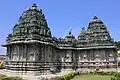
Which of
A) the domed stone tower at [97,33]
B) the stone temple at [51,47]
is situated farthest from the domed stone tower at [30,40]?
the domed stone tower at [97,33]

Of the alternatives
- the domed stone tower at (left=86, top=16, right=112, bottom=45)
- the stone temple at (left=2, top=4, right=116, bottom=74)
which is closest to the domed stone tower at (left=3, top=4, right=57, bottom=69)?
the stone temple at (left=2, top=4, right=116, bottom=74)

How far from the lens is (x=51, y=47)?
34594 mm

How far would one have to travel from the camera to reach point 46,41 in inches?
1283

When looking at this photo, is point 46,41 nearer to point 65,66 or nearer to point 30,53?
point 30,53

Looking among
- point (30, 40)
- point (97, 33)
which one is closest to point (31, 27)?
point (30, 40)

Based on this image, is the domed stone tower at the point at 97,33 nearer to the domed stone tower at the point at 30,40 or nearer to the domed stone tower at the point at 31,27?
the domed stone tower at the point at 30,40

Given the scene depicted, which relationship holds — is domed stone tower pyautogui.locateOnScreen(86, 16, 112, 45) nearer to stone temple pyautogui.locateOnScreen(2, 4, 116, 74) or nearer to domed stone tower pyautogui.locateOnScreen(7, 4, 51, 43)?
stone temple pyautogui.locateOnScreen(2, 4, 116, 74)

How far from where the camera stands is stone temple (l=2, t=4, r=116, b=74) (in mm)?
31094

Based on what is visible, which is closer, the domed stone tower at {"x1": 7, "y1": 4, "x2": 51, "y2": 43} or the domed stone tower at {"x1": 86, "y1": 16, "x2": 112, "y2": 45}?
the domed stone tower at {"x1": 7, "y1": 4, "x2": 51, "y2": 43}

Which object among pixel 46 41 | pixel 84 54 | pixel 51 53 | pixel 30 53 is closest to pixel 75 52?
pixel 84 54

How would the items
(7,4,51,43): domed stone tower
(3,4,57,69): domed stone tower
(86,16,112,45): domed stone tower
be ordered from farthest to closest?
1. (86,16,112,45): domed stone tower
2. (7,4,51,43): domed stone tower
3. (3,4,57,69): domed stone tower

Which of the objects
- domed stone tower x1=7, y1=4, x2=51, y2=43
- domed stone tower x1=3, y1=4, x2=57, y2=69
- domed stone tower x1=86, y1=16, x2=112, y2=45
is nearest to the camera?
domed stone tower x1=3, y1=4, x2=57, y2=69

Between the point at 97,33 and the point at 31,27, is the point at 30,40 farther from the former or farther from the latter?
the point at 97,33

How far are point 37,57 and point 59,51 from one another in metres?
9.19
